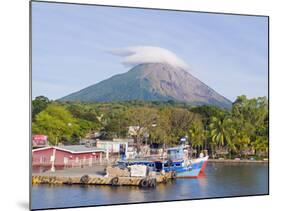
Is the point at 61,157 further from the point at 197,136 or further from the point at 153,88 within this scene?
the point at 197,136

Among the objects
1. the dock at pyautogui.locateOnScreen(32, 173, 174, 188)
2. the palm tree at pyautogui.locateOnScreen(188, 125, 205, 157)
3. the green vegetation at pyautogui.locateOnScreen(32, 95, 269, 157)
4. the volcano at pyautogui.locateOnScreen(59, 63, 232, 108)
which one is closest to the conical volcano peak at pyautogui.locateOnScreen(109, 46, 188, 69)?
the volcano at pyautogui.locateOnScreen(59, 63, 232, 108)

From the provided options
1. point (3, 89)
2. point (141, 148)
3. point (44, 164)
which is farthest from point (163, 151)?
point (3, 89)

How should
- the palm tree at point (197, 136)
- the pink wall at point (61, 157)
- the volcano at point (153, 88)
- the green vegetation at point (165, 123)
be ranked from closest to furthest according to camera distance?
the pink wall at point (61, 157) → the green vegetation at point (165, 123) → the volcano at point (153, 88) → the palm tree at point (197, 136)

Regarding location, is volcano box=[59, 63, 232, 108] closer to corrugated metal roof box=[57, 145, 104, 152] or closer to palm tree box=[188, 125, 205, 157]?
palm tree box=[188, 125, 205, 157]

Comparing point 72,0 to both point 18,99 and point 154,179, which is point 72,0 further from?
point 154,179

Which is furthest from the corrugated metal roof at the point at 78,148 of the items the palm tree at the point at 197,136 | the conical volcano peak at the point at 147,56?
the palm tree at the point at 197,136

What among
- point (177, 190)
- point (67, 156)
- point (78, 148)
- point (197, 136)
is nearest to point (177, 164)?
point (177, 190)

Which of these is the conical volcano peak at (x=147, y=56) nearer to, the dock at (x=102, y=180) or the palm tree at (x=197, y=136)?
the palm tree at (x=197, y=136)
